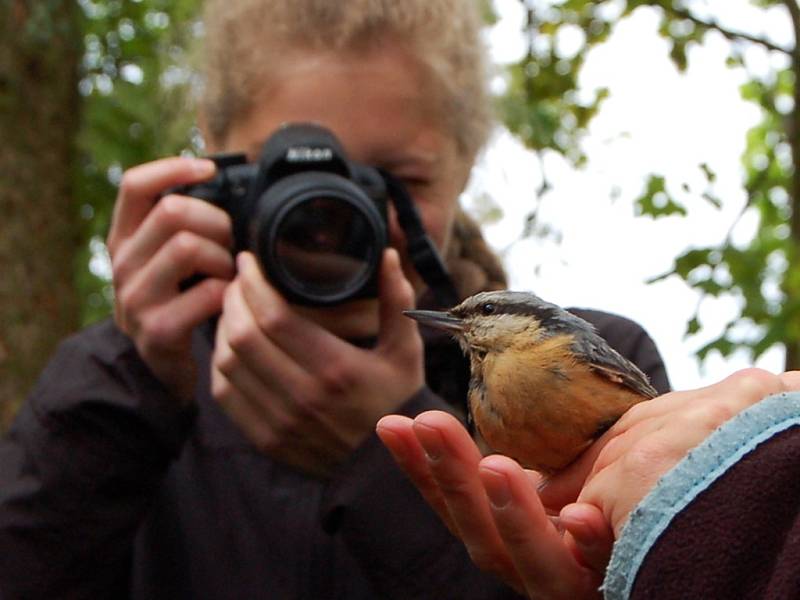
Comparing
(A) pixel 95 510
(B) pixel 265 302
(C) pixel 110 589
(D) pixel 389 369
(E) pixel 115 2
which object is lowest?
(C) pixel 110 589

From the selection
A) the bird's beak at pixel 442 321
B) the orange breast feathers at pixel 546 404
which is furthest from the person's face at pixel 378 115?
the orange breast feathers at pixel 546 404

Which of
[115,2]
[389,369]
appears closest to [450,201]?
[389,369]

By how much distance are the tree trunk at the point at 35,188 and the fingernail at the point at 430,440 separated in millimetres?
3806

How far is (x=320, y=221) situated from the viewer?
2.38m

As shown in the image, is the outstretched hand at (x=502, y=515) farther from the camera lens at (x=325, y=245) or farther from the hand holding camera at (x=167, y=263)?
the hand holding camera at (x=167, y=263)

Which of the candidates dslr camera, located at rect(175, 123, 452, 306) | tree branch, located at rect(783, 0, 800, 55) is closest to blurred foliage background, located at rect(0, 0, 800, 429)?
tree branch, located at rect(783, 0, 800, 55)

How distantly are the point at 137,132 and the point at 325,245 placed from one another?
389 centimetres

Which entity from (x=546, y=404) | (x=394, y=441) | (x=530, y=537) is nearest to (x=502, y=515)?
(x=530, y=537)

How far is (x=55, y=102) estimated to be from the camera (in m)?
5.21

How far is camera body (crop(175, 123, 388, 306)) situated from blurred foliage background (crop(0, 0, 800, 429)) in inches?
39.5

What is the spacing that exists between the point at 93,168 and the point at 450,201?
13.1 ft

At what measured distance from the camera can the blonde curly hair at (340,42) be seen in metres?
2.67

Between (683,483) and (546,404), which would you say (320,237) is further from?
(683,483)

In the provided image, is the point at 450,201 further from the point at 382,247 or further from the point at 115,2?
the point at 115,2
